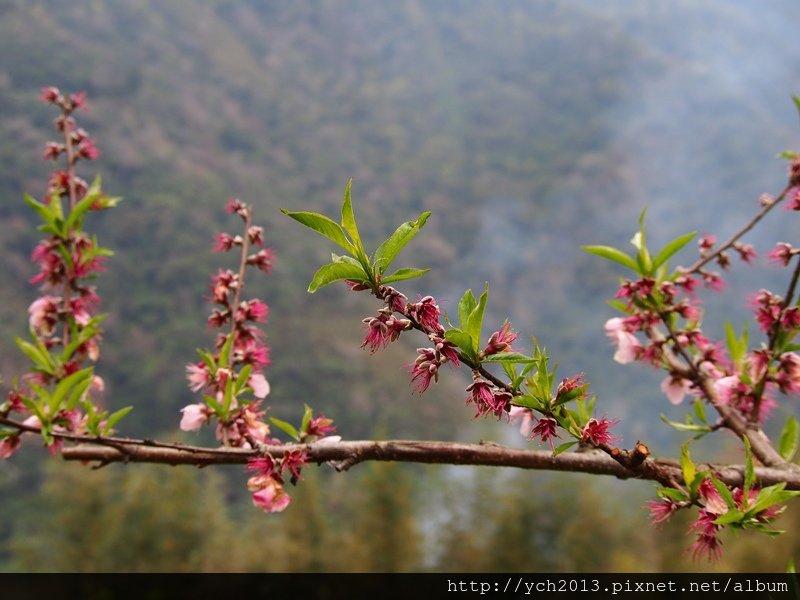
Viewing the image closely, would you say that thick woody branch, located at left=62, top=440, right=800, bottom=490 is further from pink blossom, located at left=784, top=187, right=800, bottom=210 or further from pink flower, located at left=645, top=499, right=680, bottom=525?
pink blossom, located at left=784, top=187, right=800, bottom=210

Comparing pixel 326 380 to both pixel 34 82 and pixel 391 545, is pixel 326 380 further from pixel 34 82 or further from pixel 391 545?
pixel 34 82

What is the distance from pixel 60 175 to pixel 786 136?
107m

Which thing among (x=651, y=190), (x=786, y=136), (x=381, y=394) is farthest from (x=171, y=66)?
(x=786, y=136)

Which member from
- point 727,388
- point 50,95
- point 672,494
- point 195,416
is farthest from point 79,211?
point 727,388

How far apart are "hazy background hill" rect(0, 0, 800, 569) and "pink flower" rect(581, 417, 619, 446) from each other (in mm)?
41627

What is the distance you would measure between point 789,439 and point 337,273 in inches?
39.1

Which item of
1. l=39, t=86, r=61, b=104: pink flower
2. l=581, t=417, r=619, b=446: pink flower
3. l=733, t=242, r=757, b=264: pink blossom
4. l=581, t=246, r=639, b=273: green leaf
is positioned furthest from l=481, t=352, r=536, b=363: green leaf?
l=39, t=86, r=61, b=104: pink flower

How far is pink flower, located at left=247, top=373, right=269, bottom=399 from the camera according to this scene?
126 centimetres

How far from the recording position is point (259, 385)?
1.28 metres

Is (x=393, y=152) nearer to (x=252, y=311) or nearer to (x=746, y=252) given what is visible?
(x=746, y=252)

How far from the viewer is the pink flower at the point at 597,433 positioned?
827mm

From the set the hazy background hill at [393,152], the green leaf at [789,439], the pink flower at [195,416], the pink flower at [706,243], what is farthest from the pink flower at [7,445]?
the hazy background hill at [393,152]

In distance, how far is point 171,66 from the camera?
7975 cm
